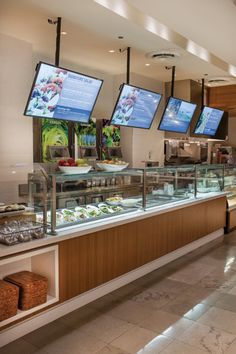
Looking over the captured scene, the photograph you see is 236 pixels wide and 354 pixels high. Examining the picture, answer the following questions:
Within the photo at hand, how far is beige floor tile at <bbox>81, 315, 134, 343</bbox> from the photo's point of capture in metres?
2.98

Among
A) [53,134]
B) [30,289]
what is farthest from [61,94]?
[30,289]

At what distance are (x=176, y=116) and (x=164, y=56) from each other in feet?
5.30

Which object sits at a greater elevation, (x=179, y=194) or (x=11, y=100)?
(x=11, y=100)

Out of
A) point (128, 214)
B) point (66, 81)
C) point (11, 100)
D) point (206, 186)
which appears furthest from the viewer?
point (206, 186)

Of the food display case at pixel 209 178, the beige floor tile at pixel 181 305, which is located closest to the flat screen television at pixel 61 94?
the food display case at pixel 209 178

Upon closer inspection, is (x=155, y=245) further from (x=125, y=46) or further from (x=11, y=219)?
(x=125, y=46)

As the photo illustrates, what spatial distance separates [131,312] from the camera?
340cm

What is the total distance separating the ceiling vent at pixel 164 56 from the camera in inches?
202

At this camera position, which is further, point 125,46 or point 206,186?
point 206,186

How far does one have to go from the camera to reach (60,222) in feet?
11.4

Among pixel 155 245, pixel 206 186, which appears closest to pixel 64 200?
pixel 155 245

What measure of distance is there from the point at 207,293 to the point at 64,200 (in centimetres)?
186

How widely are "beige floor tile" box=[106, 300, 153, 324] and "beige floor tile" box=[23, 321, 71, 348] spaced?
1.63 ft

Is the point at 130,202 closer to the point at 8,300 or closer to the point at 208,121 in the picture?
the point at 8,300
